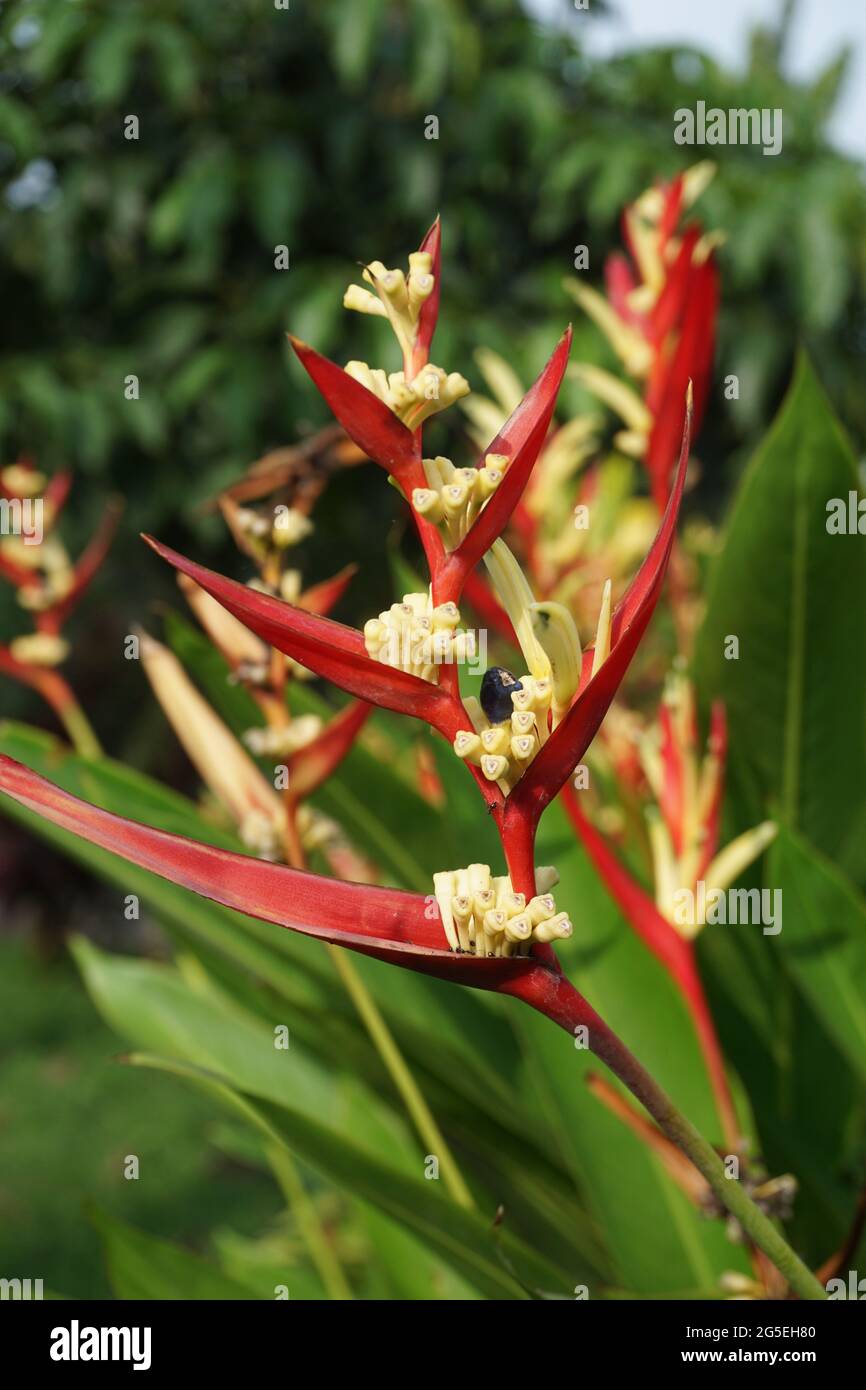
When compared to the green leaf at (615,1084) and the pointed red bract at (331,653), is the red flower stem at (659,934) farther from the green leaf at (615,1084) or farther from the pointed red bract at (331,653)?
the pointed red bract at (331,653)

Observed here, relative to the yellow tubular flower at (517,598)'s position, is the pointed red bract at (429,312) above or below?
above

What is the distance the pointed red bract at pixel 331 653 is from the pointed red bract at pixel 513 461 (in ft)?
0.09

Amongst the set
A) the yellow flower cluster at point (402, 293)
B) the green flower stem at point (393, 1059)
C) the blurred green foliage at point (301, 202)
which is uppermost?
the blurred green foliage at point (301, 202)

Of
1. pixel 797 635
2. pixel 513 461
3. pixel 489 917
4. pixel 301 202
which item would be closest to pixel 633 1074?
pixel 489 917

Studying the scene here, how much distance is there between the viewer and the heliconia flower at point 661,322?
69cm

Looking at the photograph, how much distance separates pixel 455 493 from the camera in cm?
32

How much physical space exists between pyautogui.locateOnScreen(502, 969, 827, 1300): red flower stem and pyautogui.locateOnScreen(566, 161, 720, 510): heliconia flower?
42 cm

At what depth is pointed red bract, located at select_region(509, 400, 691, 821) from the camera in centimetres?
31

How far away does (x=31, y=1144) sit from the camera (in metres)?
2.97

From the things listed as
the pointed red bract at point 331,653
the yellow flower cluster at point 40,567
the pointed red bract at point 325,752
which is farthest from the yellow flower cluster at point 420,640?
the yellow flower cluster at point 40,567

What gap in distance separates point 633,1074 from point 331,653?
0.13 meters

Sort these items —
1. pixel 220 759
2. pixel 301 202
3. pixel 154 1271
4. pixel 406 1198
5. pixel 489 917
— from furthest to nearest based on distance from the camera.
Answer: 1. pixel 301 202
2. pixel 154 1271
3. pixel 220 759
4. pixel 406 1198
5. pixel 489 917

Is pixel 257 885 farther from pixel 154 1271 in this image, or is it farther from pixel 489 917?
pixel 154 1271
